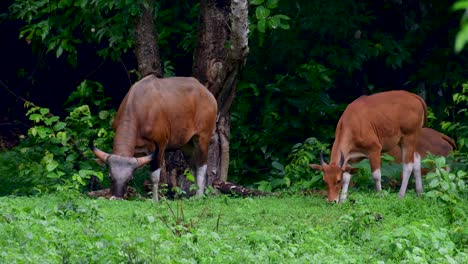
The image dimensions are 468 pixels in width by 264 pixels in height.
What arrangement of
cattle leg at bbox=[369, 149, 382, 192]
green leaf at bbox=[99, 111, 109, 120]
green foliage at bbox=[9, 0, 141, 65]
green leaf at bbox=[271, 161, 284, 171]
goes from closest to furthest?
1. cattle leg at bbox=[369, 149, 382, 192]
2. green foliage at bbox=[9, 0, 141, 65]
3. green leaf at bbox=[271, 161, 284, 171]
4. green leaf at bbox=[99, 111, 109, 120]

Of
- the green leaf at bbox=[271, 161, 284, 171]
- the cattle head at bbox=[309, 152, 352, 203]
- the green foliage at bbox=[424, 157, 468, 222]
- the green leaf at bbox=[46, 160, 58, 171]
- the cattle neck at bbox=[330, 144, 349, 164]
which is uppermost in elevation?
the green foliage at bbox=[424, 157, 468, 222]

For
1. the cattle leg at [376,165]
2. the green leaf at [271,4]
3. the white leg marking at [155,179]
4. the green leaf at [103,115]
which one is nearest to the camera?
the green leaf at [271,4]

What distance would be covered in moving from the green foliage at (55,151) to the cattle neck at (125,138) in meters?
0.43

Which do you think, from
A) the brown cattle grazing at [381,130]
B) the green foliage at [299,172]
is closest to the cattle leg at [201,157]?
the green foliage at [299,172]

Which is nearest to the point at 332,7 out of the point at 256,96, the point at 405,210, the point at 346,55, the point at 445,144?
the point at 346,55

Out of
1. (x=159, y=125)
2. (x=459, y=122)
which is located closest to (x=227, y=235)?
(x=159, y=125)

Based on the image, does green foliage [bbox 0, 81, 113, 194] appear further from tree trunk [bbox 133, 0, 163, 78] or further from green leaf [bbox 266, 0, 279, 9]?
green leaf [bbox 266, 0, 279, 9]

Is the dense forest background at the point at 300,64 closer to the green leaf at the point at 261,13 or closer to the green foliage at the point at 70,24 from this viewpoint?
the green foliage at the point at 70,24

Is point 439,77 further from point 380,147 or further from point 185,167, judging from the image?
point 185,167

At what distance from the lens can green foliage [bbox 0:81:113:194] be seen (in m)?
12.9

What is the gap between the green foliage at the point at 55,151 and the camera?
12902mm

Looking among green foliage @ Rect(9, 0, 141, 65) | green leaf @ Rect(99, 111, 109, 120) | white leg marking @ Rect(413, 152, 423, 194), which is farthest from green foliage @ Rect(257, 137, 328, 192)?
green foliage @ Rect(9, 0, 141, 65)

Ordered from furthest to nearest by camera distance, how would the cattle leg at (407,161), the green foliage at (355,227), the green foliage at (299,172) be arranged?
the green foliage at (299,172) → the cattle leg at (407,161) → the green foliage at (355,227)

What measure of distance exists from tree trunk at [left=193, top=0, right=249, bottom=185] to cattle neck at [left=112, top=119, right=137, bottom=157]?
1.61m
